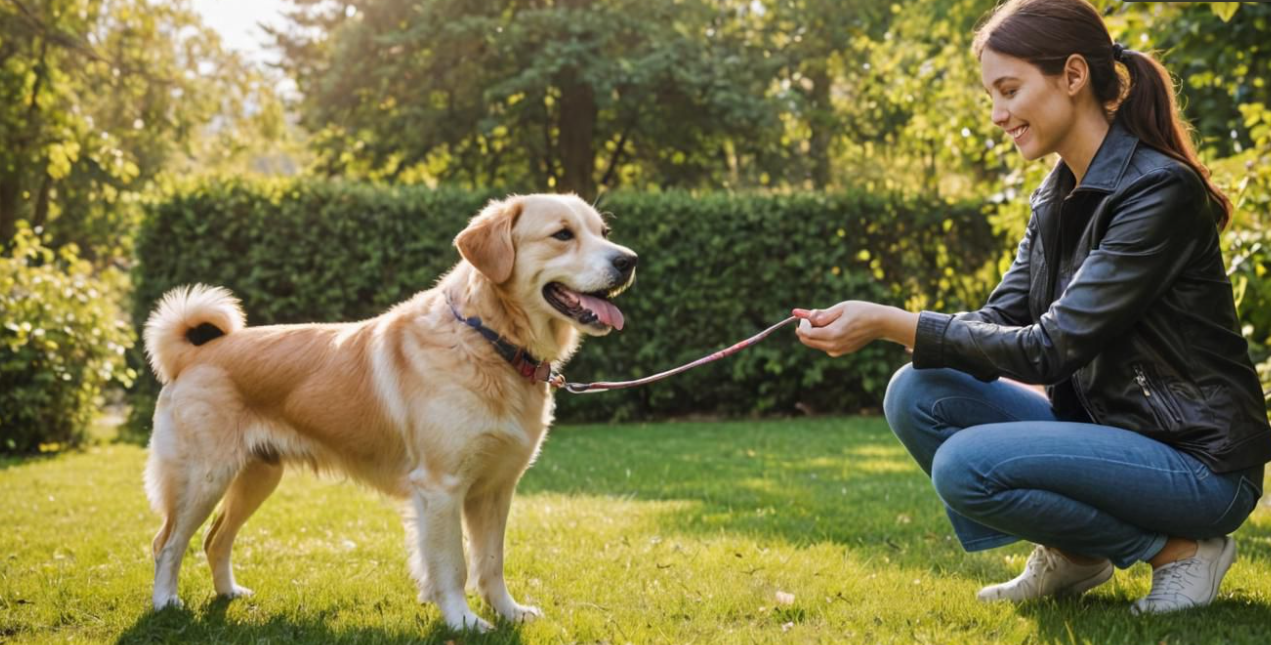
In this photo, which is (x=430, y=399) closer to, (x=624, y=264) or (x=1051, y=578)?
(x=624, y=264)

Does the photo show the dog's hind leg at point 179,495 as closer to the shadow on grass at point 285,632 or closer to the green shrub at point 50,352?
the shadow on grass at point 285,632

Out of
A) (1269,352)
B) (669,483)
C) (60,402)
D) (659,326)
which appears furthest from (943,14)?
(60,402)

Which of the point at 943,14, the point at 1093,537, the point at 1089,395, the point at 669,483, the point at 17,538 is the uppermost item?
the point at 943,14

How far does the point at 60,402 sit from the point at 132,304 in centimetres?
160

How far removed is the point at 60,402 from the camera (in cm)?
928

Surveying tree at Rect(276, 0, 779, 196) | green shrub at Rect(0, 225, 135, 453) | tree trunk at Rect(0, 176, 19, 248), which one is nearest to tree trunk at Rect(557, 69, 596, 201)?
tree at Rect(276, 0, 779, 196)

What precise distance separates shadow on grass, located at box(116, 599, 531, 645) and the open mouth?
1086 millimetres

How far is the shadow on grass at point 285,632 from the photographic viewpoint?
3158mm

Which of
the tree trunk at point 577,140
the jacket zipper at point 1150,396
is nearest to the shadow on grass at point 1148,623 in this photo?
the jacket zipper at point 1150,396

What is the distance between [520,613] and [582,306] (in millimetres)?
1106

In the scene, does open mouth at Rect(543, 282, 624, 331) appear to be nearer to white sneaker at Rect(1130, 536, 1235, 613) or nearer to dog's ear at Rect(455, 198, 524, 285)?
dog's ear at Rect(455, 198, 524, 285)

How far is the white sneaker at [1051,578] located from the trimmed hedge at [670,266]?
763 centimetres

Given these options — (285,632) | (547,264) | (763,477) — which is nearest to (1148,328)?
(547,264)

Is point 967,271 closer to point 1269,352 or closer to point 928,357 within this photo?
point 1269,352
